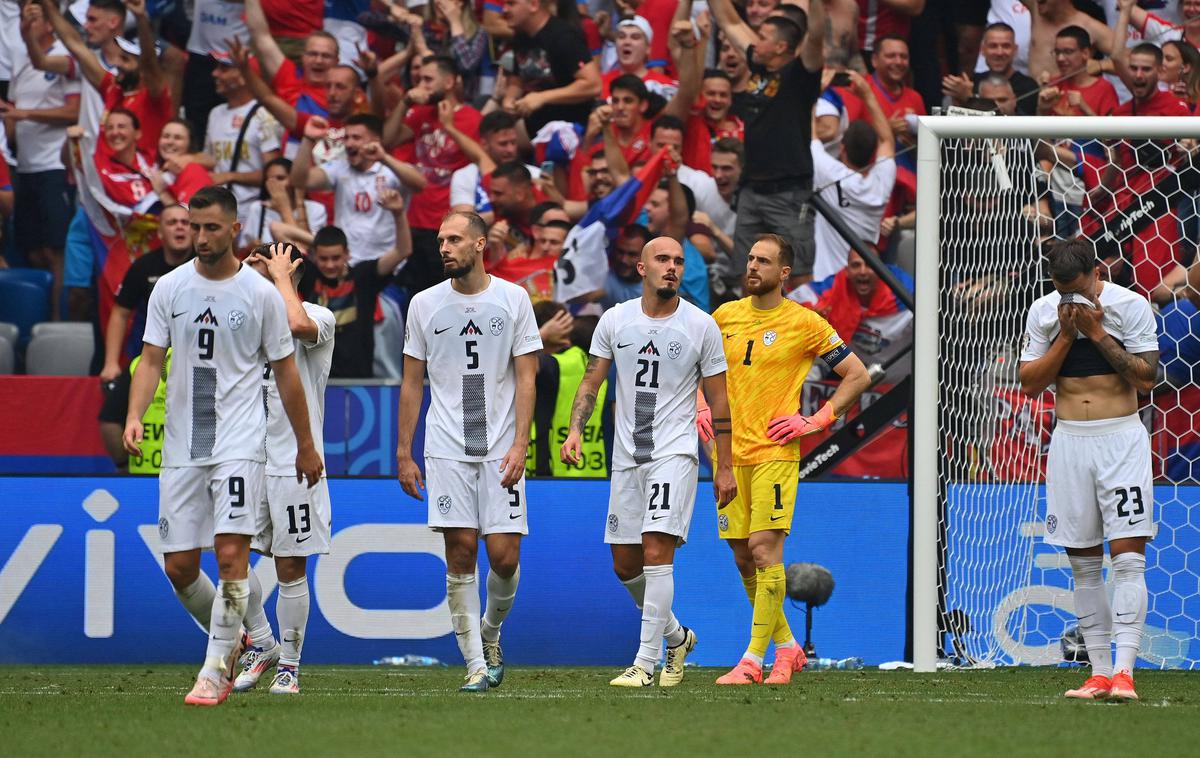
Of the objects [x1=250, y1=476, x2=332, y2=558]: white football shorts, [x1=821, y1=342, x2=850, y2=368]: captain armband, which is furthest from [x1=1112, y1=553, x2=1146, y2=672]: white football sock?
[x1=250, y1=476, x2=332, y2=558]: white football shorts

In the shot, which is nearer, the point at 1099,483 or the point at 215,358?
the point at 215,358

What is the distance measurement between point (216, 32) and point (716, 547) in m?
7.61

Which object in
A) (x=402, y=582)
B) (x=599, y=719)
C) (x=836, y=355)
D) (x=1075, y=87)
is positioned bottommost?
(x=599, y=719)

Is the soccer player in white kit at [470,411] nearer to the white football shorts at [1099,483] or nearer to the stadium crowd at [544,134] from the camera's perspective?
the white football shorts at [1099,483]

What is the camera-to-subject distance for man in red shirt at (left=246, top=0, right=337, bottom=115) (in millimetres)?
15055

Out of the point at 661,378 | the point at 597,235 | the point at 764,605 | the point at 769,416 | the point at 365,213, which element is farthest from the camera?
the point at 365,213

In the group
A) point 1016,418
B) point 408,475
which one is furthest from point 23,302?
point 1016,418

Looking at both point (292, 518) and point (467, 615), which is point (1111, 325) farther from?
point (292, 518)

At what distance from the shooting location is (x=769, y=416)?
923 cm

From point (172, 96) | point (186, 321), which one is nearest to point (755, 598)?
point (186, 321)

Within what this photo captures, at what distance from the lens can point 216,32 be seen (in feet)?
51.5

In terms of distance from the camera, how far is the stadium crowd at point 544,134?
1300 centimetres

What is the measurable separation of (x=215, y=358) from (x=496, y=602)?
2102 millimetres

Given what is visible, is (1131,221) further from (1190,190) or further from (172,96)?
(172,96)
